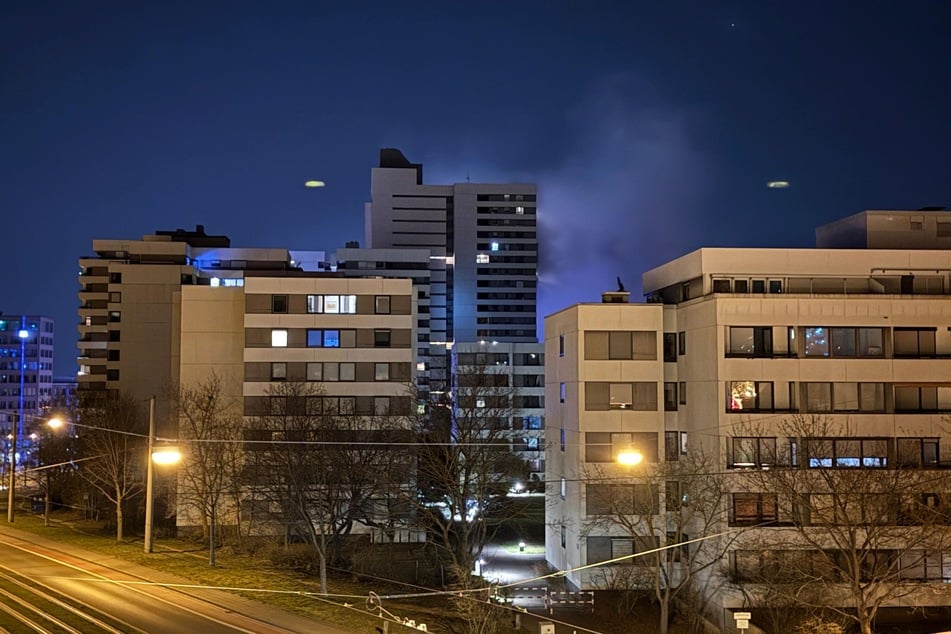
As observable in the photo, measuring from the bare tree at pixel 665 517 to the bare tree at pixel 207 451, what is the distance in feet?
62.6

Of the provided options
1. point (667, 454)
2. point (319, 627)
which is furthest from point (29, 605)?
point (667, 454)

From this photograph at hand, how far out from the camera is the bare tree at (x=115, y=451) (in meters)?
47.5

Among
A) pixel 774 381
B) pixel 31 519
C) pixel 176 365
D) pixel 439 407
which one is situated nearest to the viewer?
pixel 774 381

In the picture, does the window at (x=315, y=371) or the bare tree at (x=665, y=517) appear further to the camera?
the window at (x=315, y=371)

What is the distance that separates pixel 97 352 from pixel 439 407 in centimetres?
5180

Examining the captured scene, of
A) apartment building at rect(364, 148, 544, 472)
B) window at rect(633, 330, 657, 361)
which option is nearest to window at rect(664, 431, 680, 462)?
window at rect(633, 330, 657, 361)

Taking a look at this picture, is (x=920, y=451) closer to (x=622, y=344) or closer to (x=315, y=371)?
(x=622, y=344)

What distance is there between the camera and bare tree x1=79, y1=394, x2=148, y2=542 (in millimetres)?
47469

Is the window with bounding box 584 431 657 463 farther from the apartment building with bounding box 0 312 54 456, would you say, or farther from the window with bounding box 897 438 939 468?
the apartment building with bounding box 0 312 54 456

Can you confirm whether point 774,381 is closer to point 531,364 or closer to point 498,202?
point 531,364

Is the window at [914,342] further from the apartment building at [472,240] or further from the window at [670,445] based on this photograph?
the apartment building at [472,240]

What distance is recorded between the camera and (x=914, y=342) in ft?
133

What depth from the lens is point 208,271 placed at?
9100 cm

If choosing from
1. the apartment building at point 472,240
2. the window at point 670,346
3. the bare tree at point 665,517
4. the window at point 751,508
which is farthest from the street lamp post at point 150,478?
the apartment building at point 472,240
